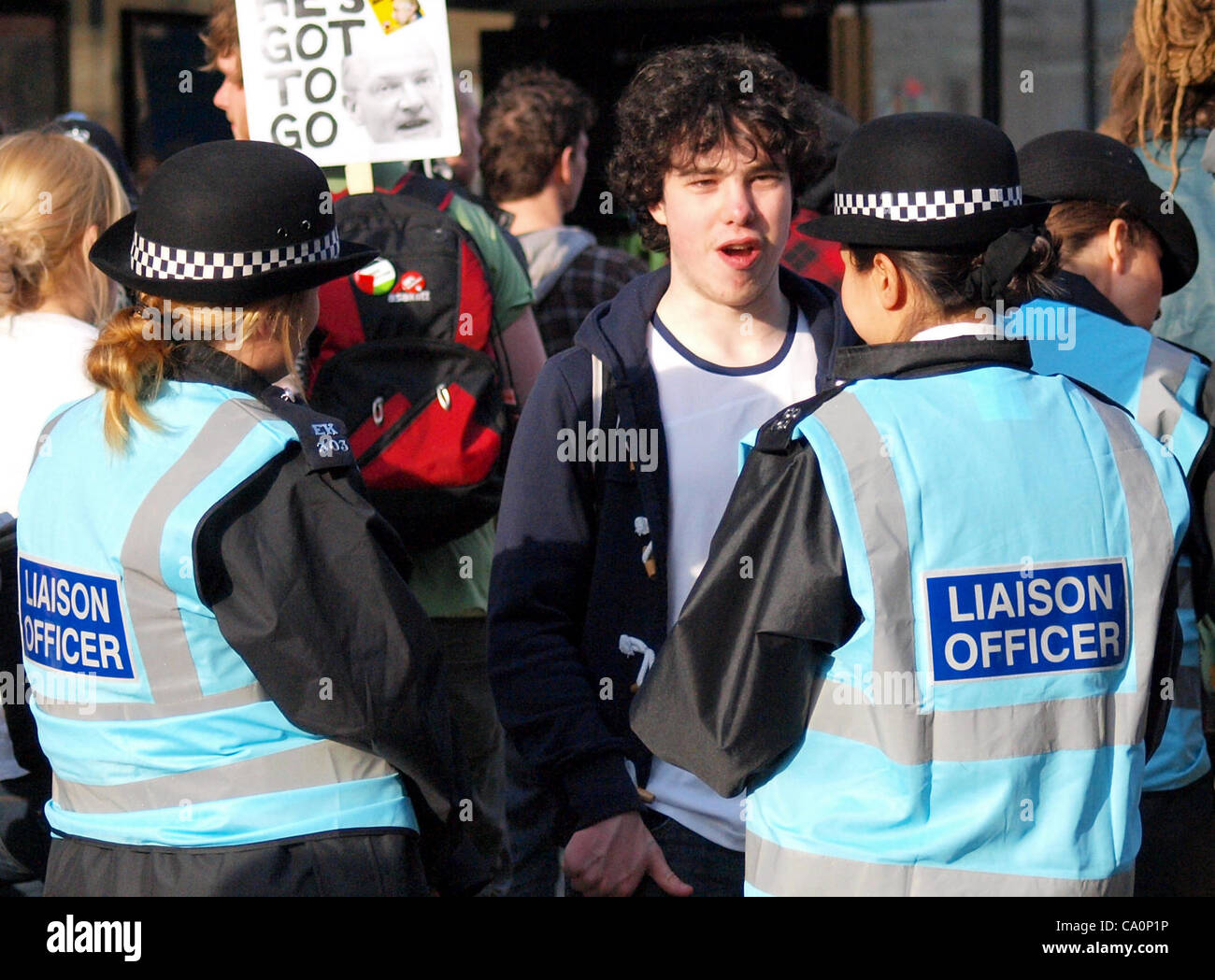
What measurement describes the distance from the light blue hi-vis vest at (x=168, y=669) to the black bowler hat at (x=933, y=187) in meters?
0.92

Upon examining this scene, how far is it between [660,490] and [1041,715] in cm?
87

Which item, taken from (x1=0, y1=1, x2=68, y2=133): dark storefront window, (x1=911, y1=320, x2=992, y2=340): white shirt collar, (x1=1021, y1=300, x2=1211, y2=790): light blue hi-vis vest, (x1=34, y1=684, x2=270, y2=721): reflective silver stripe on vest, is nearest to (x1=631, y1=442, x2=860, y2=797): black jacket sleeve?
(x1=911, y1=320, x2=992, y2=340): white shirt collar

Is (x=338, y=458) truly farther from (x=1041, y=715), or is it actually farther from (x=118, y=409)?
(x=1041, y=715)

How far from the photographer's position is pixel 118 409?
2.25 metres

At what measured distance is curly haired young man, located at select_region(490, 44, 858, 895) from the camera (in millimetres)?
2586

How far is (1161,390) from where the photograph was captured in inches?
107

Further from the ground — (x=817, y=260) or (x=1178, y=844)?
(x=817, y=260)

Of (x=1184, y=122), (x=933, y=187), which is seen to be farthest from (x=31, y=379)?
(x=1184, y=122)

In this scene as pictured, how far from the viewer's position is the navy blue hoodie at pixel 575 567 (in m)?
2.62

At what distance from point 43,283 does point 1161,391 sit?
2284mm

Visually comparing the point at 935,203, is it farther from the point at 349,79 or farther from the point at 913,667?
the point at 349,79
